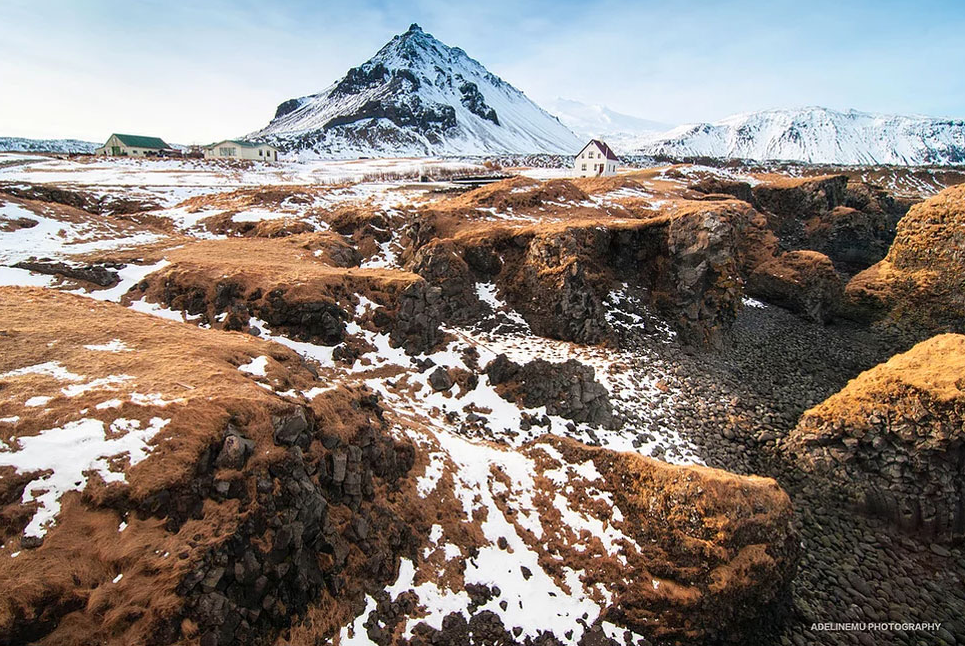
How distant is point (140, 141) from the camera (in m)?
100

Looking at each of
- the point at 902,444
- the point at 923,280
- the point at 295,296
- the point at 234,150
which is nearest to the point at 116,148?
the point at 234,150

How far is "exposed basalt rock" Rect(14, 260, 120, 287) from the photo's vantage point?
22891mm

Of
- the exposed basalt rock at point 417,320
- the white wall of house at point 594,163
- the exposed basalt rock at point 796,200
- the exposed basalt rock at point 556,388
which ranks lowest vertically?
the exposed basalt rock at point 556,388

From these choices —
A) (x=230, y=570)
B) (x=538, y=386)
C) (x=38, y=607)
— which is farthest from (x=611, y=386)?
(x=38, y=607)

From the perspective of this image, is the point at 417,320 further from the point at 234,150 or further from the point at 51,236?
the point at 234,150

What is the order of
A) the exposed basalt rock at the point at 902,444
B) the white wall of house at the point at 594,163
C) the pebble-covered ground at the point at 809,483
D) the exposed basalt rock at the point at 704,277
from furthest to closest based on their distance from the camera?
the white wall of house at the point at 594,163
the exposed basalt rock at the point at 704,277
the exposed basalt rock at the point at 902,444
the pebble-covered ground at the point at 809,483

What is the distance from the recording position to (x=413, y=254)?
113 ft

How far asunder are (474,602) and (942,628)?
1491 centimetres

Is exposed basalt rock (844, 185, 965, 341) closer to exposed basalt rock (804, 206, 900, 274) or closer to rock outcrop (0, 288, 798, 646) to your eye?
exposed basalt rock (804, 206, 900, 274)

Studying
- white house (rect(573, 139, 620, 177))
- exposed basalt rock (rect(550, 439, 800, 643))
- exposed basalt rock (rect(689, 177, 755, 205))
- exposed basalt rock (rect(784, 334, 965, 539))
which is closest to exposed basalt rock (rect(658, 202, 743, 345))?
exposed basalt rock (rect(784, 334, 965, 539))

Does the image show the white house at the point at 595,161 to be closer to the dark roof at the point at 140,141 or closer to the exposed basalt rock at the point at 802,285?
the exposed basalt rock at the point at 802,285

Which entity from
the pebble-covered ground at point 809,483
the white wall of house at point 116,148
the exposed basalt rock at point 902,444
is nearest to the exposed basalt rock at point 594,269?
the pebble-covered ground at point 809,483

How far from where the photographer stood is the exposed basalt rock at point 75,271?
2289cm

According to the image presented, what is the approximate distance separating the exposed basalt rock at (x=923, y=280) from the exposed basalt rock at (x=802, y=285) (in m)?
1.75
